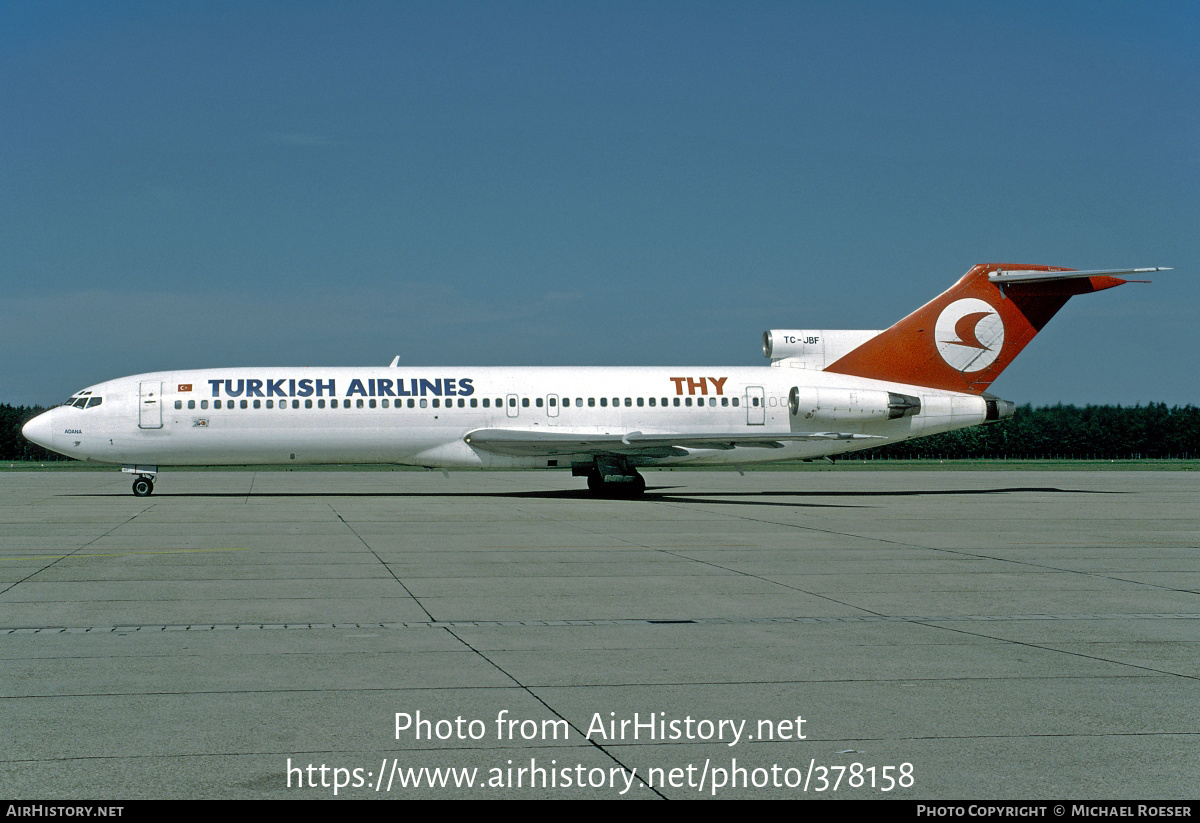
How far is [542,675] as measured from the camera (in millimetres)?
7898

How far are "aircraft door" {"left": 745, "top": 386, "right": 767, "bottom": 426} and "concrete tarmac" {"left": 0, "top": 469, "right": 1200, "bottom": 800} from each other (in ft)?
43.5

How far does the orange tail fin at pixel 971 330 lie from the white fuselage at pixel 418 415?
1.08 m

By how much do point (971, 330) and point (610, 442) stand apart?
440 inches

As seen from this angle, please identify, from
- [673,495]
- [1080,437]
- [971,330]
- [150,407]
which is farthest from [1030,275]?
[1080,437]

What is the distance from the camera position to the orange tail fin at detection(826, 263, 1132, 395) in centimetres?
3241

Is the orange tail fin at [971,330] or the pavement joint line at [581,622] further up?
the orange tail fin at [971,330]

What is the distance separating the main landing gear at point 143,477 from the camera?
30.8 metres

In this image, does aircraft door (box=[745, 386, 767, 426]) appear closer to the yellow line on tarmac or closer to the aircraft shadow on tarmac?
the aircraft shadow on tarmac

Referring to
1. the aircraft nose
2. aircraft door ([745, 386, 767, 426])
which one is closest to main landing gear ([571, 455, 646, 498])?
aircraft door ([745, 386, 767, 426])

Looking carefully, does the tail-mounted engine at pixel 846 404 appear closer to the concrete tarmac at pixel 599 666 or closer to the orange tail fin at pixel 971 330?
the orange tail fin at pixel 971 330

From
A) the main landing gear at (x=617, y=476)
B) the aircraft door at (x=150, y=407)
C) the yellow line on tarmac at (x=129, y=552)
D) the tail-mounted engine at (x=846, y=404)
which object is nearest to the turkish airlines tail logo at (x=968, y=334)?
the tail-mounted engine at (x=846, y=404)

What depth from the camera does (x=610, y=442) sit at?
29.7m
